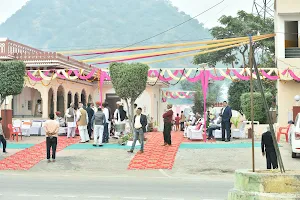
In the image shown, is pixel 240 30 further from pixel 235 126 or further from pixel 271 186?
pixel 271 186

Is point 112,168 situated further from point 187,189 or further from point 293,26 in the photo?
point 293,26

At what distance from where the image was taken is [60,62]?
3225cm

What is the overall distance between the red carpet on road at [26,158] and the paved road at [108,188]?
2.29m

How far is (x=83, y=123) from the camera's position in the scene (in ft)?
69.4

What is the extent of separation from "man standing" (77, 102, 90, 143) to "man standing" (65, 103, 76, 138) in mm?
1353

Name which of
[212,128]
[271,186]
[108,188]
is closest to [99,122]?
[212,128]

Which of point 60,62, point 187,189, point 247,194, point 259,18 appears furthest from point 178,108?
point 247,194

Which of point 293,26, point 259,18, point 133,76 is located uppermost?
point 259,18

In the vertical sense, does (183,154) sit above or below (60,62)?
below

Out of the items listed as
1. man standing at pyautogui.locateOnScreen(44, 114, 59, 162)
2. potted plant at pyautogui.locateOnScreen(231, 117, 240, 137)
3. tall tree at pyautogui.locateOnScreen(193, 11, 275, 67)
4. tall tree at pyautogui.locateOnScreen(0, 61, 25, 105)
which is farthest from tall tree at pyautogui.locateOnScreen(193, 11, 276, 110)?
man standing at pyautogui.locateOnScreen(44, 114, 59, 162)

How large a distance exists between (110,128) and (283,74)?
900cm

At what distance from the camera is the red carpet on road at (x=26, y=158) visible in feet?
55.3

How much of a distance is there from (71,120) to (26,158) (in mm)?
5527

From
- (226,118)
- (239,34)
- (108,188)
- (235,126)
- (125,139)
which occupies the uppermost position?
(239,34)
